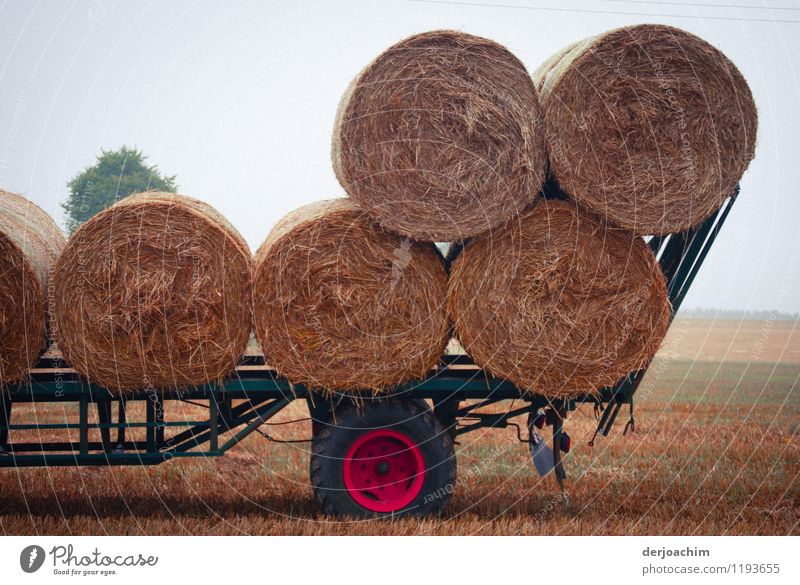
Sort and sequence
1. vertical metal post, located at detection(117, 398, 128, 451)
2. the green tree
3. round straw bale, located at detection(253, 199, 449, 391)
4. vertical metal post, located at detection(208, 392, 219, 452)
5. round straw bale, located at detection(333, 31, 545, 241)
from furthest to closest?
1. the green tree
2. vertical metal post, located at detection(117, 398, 128, 451)
3. vertical metal post, located at detection(208, 392, 219, 452)
4. round straw bale, located at detection(253, 199, 449, 391)
5. round straw bale, located at detection(333, 31, 545, 241)

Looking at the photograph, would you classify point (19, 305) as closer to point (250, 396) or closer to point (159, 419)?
point (159, 419)

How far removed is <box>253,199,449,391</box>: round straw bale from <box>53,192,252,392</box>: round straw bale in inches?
10.0

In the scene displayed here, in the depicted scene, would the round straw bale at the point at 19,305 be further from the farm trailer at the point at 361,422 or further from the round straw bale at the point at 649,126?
the round straw bale at the point at 649,126

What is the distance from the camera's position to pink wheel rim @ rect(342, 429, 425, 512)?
5473mm

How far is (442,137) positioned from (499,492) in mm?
3009

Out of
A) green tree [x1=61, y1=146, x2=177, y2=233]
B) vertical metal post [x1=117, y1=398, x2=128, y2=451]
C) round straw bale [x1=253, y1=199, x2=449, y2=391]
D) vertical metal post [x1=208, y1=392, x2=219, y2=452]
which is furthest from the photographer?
green tree [x1=61, y1=146, x2=177, y2=233]

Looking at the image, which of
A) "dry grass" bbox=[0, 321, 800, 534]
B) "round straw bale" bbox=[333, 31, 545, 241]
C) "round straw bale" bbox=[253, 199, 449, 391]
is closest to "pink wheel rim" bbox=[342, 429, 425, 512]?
"dry grass" bbox=[0, 321, 800, 534]

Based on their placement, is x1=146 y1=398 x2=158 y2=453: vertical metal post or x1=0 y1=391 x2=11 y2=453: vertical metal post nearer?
x1=146 y1=398 x2=158 y2=453: vertical metal post

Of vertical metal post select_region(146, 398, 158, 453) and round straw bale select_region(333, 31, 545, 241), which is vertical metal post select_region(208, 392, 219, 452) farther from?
round straw bale select_region(333, 31, 545, 241)

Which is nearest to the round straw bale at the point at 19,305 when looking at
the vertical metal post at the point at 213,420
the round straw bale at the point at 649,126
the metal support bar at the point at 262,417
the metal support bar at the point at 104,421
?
the metal support bar at the point at 104,421

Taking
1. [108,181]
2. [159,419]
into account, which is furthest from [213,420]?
[108,181]

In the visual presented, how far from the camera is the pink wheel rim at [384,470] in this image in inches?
215
